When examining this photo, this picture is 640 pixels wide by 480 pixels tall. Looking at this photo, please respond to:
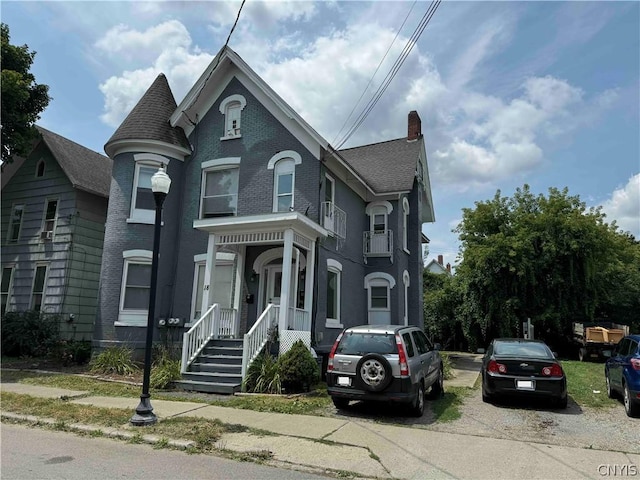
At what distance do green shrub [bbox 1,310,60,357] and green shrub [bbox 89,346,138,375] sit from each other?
3.69 metres

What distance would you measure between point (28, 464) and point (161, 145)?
11827 millimetres

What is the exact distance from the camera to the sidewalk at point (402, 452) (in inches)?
220

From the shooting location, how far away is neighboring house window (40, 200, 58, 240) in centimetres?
1872

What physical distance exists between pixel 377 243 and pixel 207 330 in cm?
813

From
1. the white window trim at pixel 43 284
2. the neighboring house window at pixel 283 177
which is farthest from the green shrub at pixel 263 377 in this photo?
the white window trim at pixel 43 284

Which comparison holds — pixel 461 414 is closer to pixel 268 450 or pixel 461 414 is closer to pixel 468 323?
pixel 268 450

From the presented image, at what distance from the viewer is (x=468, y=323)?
84.9ft

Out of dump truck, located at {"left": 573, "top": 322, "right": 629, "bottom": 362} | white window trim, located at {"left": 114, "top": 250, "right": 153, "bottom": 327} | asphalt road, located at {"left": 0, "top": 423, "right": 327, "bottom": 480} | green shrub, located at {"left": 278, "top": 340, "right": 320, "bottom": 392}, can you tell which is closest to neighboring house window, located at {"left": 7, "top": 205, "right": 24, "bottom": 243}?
white window trim, located at {"left": 114, "top": 250, "right": 153, "bottom": 327}

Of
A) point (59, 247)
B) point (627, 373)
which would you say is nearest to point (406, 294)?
point (627, 373)

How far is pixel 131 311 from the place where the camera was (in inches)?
582

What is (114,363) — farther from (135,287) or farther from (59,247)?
(59,247)

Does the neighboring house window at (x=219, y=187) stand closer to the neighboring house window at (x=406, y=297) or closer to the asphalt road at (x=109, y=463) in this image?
the neighboring house window at (x=406, y=297)

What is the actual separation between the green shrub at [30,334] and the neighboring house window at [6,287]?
2163 millimetres

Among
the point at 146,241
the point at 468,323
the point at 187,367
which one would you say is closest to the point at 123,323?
the point at 146,241
